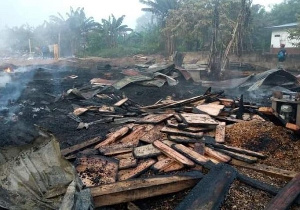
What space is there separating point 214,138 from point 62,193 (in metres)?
3.28

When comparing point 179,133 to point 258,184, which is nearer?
point 258,184

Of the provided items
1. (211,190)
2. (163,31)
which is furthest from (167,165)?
(163,31)

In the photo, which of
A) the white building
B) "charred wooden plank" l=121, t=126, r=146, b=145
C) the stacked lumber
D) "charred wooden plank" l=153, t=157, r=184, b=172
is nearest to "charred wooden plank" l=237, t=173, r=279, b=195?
the stacked lumber

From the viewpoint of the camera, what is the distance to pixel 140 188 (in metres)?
3.33

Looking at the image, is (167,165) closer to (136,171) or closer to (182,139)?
(136,171)

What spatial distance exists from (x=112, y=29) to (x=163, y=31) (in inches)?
273

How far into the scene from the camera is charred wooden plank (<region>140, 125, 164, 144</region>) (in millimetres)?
5216

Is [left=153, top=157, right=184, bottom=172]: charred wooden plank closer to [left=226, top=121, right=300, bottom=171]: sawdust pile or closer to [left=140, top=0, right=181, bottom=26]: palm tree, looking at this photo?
[left=226, top=121, right=300, bottom=171]: sawdust pile

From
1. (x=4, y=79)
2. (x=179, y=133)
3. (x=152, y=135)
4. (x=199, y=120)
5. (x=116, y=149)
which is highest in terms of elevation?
(x=4, y=79)

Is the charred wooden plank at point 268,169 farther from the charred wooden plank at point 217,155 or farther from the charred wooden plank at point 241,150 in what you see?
the charred wooden plank at point 241,150

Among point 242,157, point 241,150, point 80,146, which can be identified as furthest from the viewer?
point 80,146

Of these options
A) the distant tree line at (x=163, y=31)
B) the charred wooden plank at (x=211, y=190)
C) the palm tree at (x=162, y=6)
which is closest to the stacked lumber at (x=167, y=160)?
the charred wooden plank at (x=211, y=190)

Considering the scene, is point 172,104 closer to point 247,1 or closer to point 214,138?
point 214,138

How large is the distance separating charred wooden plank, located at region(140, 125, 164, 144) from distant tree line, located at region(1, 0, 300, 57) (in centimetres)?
1319
